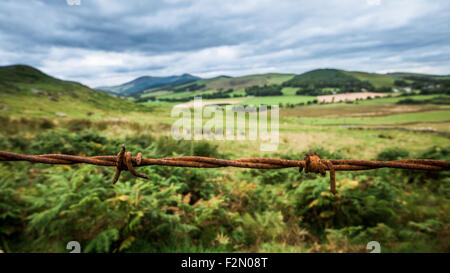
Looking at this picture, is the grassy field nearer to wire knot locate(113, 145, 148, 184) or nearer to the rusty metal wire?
the rusty metal wire

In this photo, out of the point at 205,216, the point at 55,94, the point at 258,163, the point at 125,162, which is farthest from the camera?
the point at 55,94

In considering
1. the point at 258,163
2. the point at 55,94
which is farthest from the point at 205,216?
the point at 55,94

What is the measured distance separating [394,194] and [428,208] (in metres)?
0.84

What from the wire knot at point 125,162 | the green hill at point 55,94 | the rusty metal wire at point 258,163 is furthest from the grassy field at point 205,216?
the green hill at point 55,94

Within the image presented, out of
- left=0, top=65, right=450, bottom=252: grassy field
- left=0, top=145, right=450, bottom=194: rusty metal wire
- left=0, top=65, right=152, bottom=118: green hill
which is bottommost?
left=0, top=65, right=450, bottom=252: grassy field

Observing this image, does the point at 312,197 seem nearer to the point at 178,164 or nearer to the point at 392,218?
the point at 392,218

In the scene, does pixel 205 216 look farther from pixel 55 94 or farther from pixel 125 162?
pixel 55 94

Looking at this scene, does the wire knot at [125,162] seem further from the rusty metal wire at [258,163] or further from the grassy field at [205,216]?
the grassy field at [205,216]

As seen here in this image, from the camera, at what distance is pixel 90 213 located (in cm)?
340

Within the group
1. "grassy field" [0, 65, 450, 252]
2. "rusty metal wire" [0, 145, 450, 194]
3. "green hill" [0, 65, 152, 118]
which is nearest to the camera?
"rusty metal wire" [0, 145, 450, 194]

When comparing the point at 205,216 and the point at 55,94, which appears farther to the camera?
the point at 55,94

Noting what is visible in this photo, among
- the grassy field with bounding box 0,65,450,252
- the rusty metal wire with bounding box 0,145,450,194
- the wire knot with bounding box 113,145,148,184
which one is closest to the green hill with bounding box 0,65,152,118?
the grassy field with bounding box 0,65,450,252

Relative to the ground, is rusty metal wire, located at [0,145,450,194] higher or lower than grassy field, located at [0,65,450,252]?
higher

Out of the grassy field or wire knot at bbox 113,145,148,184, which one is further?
the grassy field
